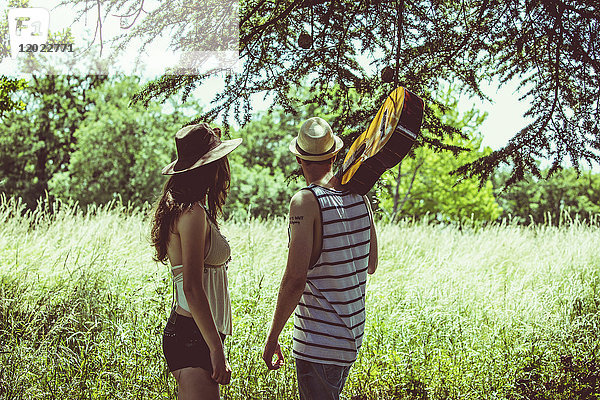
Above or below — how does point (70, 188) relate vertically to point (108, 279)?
below

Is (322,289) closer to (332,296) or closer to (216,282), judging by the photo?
(332,296)

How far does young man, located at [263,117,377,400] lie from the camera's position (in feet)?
7.95

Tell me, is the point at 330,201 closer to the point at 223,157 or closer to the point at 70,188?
the point at 223,157

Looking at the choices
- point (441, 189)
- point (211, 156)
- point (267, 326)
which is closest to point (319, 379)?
point (211, 156)

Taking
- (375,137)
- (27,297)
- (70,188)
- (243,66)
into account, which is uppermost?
(243,66)

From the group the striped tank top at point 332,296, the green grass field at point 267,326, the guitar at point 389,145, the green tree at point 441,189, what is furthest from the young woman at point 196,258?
the green tree at point 441,189

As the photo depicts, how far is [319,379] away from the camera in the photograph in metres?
2.43

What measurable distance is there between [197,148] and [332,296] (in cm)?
92

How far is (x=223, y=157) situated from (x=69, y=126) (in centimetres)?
2708

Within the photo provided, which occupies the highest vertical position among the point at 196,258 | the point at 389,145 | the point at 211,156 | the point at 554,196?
the point at 389,145

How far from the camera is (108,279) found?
5621 millimetres

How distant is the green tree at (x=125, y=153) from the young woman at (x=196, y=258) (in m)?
16.8

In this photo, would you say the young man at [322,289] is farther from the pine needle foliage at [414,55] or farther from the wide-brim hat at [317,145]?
the pine needle foliage at [414,55]

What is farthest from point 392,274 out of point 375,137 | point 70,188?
point 70,188
